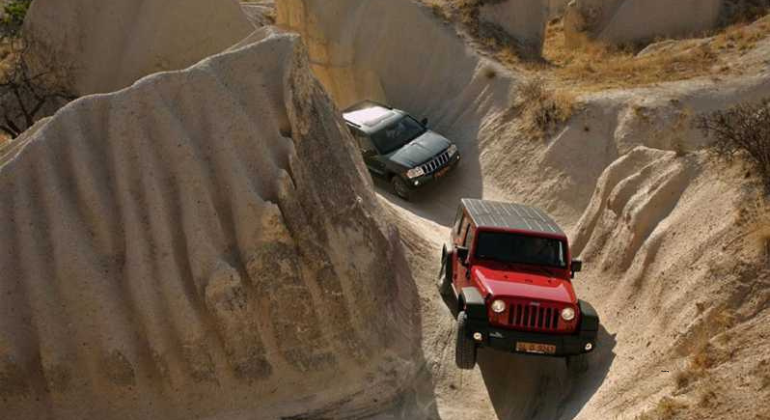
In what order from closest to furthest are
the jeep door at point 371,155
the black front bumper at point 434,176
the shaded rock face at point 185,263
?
1. the shaded rock face at point 185,263
2. the black front bumper at point 434,176
3. the jeep door at point 371,155

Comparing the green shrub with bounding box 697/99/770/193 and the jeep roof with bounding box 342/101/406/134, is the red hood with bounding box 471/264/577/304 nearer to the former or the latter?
the green shrub with bounding box 697/99/770/193

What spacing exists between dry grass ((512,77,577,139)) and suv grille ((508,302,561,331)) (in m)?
8.87

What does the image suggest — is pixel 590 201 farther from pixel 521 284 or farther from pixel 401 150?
pixel 521 284

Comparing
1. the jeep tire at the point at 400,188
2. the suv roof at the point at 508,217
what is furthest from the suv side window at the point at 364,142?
the suv roof at the point at 508,217

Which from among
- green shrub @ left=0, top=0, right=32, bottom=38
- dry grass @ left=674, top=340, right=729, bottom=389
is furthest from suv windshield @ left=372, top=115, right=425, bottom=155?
green shrub @ left=0, top=0, right=32, bottom=38

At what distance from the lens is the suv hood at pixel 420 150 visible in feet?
56.4

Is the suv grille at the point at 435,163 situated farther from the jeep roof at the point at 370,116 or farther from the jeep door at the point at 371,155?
the jeep roof at the point at 370,116

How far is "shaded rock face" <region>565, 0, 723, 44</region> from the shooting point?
23766mm

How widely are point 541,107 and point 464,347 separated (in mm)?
9741

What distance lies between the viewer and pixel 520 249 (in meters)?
10.6

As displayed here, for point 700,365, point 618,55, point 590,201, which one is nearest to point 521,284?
point 700,365

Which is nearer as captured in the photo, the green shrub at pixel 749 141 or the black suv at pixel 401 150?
the green shrub at pixel 749 141

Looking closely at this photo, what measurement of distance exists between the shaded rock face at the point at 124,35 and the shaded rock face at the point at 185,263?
5.91 m

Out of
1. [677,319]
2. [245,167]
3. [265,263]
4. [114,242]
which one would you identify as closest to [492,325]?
[677,319]
